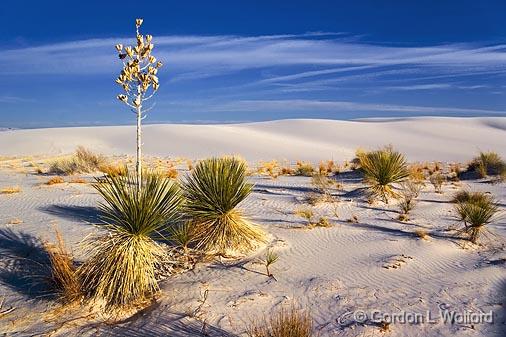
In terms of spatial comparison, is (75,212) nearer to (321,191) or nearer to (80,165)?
(321,191)

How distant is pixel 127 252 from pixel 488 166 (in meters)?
14.7

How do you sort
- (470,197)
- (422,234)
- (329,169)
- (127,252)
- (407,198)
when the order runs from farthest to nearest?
(329,169) < (407,198) < (470,197) < (422,234) < (127,252)

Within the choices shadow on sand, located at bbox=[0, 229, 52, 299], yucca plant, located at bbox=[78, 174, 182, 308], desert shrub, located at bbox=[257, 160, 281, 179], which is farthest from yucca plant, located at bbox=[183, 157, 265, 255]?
desert shrub, located at bbox=[257, 160, 281, 179]

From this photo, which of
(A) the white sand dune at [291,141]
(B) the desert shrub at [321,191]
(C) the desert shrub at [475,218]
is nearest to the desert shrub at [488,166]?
(B) the desert shrub at [321,191]

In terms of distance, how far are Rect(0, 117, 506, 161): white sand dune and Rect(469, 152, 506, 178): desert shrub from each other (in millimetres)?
14925

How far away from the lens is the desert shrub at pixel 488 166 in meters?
14.8

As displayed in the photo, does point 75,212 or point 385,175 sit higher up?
point 385,175

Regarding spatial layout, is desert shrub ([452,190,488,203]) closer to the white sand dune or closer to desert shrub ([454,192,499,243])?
desert shrub ([454,192,499,243])

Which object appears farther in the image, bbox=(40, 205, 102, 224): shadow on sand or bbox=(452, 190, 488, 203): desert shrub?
bbox=(452, 190, 488, 203): desert shrub

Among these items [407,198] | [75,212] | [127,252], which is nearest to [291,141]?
[407,198]

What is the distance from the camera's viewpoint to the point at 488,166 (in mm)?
15820

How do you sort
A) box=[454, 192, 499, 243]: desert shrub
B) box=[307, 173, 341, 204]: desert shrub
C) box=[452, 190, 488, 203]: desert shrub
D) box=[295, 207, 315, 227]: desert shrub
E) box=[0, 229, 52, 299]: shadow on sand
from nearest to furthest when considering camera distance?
box=[0, 229, 52, 299]: shadow on sand
box=[454, 192, 499, 243]: desert shrub
box=[295, 207, 315, 227]: desert shrub
box=[452, 190, 488, 203]: desert shrub
box=[307, 173, 341, 204]: desert shrub

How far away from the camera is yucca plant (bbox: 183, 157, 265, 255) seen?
6551 mm

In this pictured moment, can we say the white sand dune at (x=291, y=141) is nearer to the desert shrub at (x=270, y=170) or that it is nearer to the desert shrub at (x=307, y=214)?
the desert shrub at (x=270, y=170)
